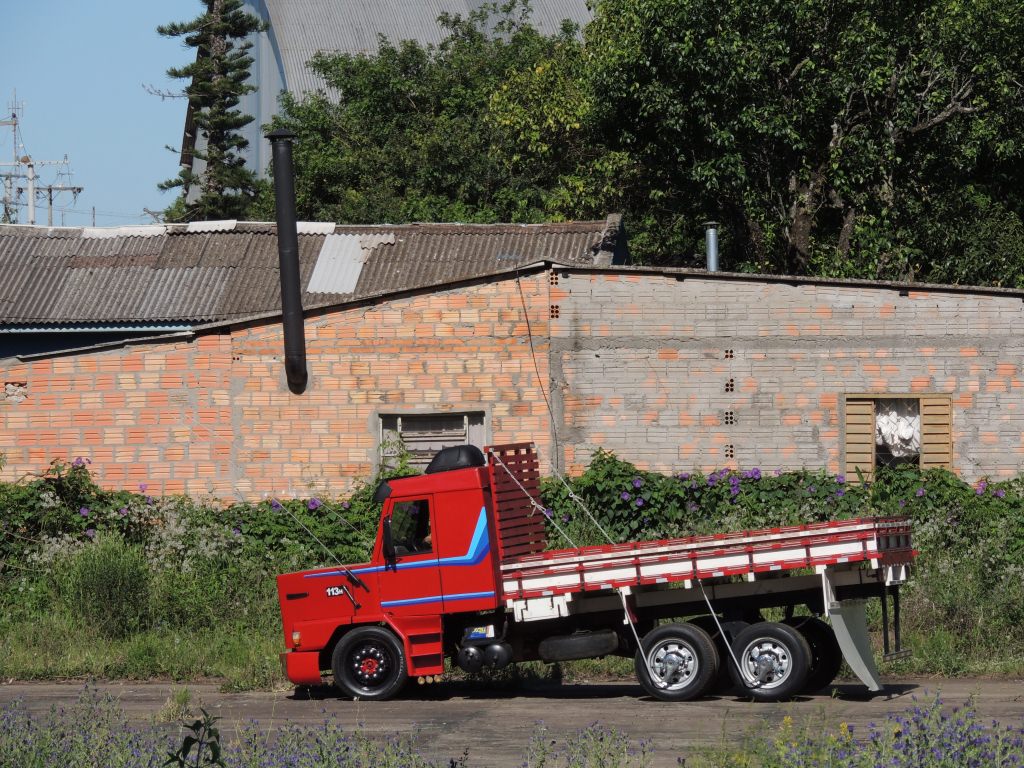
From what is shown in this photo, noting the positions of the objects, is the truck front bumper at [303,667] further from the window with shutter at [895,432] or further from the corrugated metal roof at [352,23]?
the corrugated metal roof at [352,23]

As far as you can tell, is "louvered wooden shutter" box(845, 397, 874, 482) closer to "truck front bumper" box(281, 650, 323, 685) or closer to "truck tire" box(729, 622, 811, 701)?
"truck tire" box(729, 622, 811, 701)

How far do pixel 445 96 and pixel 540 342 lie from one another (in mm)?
23035

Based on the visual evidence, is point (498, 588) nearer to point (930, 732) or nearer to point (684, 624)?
point (684, 624)

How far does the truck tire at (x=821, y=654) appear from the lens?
38.0 ft

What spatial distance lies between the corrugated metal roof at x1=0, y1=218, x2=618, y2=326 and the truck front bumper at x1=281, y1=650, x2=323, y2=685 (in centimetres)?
1023

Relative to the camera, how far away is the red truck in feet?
36.3

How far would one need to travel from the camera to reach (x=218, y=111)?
41.2 metres

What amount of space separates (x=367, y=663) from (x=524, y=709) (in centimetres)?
169

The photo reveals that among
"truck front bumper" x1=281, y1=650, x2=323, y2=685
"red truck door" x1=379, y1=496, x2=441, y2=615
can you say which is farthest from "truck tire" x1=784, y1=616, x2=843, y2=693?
"truck front bumper" x1=281, y1=650, x2=323, y2=685

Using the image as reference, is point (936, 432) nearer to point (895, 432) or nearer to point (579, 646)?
point (895, 432)

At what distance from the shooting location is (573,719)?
10711 millimetres

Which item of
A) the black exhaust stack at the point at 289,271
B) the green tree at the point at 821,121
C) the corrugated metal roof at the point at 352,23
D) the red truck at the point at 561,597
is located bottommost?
the red truck at the point at 561,597

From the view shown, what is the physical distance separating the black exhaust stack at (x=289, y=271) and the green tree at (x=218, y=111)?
74.9 ft

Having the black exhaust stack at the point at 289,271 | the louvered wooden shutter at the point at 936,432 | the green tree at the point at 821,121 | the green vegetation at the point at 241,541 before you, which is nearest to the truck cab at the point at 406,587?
the green vegetation at the point at 241,541
